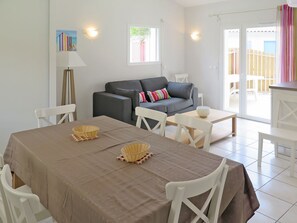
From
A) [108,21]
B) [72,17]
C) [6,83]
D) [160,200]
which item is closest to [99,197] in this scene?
[160,200]

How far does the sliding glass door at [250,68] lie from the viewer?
581cm

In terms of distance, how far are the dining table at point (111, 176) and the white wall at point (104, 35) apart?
9.76ft

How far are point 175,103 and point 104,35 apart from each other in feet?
6.36

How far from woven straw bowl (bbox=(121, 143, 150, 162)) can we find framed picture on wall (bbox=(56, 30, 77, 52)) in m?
3.50

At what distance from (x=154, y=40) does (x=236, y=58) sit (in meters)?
1.92

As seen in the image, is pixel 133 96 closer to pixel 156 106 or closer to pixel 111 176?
pixel 156 106

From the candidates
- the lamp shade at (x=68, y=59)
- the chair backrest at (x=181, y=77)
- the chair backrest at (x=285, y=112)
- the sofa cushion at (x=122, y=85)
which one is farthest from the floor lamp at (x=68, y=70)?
the chair backrest at (x=285, y=112)

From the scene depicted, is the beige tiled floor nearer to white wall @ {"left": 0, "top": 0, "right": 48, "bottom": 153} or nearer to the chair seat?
the chair seat

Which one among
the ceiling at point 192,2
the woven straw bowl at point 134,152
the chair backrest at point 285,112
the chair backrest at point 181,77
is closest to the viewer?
the woven straw bowl at point 134,152

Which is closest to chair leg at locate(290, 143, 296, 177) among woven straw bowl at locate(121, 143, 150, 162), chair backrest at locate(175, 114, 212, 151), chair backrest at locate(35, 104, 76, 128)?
chair backrest at locate(175, 114, 212, 151)

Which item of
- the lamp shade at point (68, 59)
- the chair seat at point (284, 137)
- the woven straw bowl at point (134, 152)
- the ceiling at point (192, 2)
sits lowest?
the chair seat at point (284, 137)

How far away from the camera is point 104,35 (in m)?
5.59

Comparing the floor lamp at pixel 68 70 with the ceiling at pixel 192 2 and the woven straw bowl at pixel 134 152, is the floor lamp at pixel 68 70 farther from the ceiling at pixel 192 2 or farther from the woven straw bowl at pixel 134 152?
the ceiling at pixel 192 2

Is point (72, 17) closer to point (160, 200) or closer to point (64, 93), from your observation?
point (64, 93)
